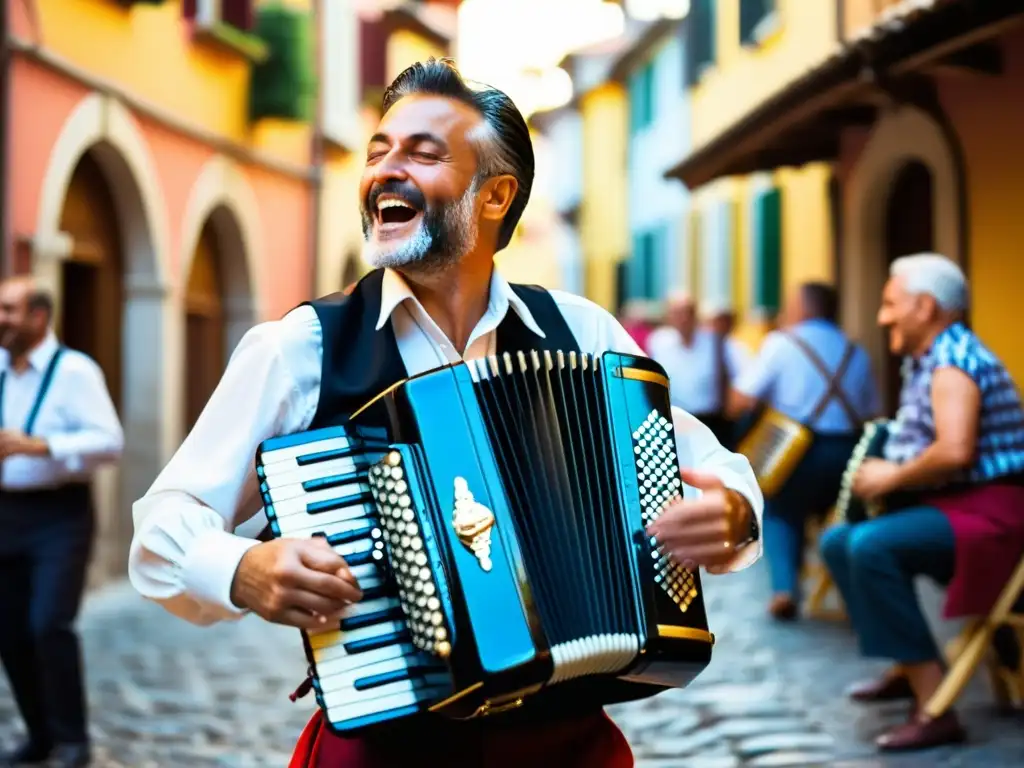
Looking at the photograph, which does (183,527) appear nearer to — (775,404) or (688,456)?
(688,456)

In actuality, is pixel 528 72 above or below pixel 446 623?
above

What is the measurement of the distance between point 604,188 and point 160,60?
66.0 feet

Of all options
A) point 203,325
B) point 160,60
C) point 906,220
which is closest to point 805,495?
point 906,220

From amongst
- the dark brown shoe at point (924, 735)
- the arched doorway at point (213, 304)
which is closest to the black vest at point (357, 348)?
the dark brown shoe at point (924, 735)

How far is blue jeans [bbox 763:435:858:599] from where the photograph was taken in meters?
8.55

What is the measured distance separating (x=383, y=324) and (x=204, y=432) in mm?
338

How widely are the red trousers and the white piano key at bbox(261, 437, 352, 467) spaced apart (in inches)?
18.0

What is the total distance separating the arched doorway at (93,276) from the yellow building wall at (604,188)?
17.4 m

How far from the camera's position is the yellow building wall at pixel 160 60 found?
1073cm

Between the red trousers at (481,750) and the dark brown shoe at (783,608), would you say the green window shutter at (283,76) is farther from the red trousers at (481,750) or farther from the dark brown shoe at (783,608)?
the red trousers at (481,750)

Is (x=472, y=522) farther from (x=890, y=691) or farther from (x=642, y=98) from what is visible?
(x=642, y=98)

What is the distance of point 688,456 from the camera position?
3023mm

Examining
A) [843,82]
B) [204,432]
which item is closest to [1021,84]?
[843,82]

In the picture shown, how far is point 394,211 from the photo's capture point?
278cm
